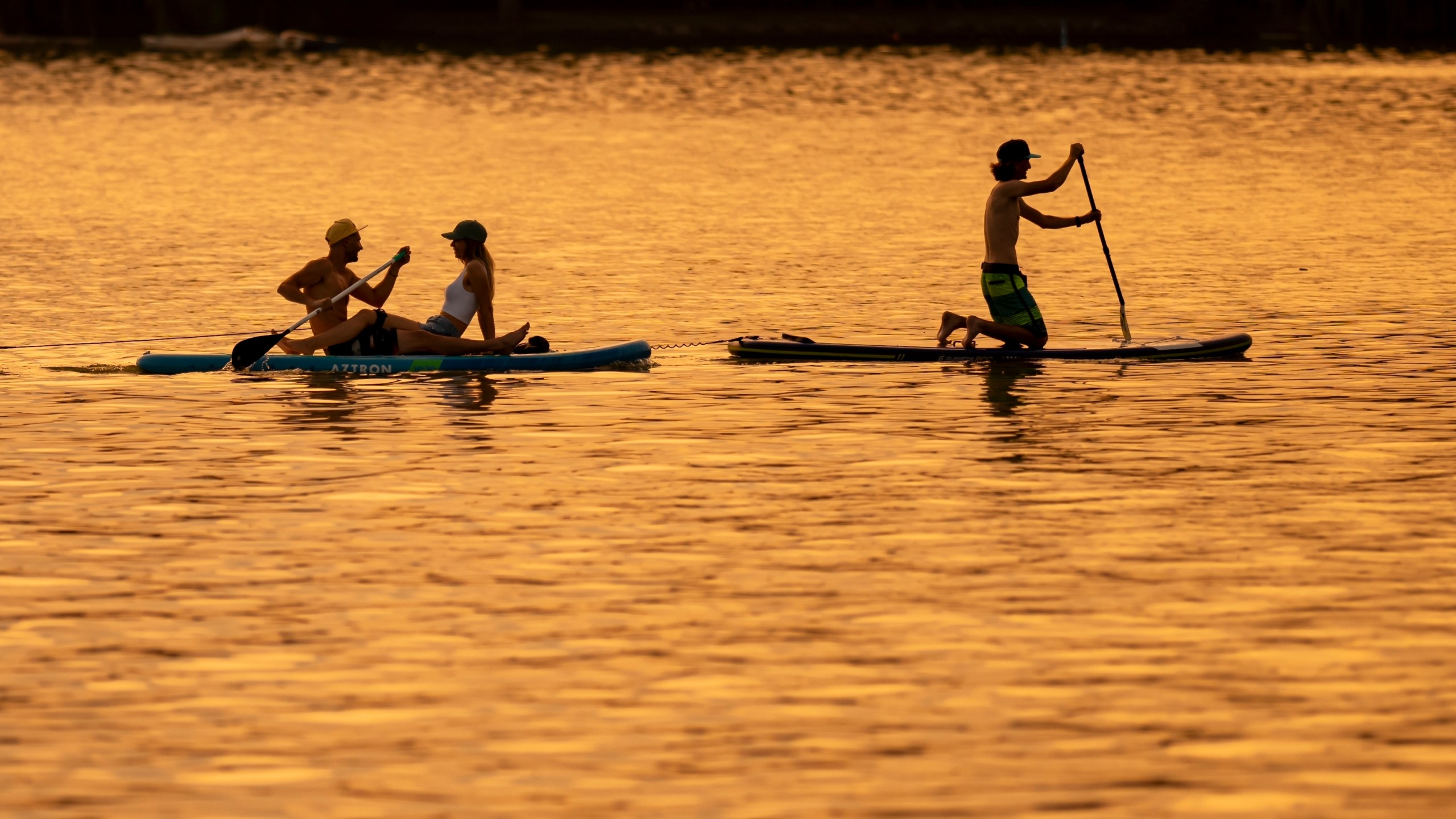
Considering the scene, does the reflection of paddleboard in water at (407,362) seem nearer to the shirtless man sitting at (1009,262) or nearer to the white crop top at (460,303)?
the white crop top at (460,303)

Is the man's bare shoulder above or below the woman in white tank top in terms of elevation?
above

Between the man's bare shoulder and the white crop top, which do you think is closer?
the white crop top

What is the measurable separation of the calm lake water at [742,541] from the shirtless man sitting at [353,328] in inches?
10.3

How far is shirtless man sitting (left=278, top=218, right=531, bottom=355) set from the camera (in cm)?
1731

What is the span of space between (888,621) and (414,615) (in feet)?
6.53

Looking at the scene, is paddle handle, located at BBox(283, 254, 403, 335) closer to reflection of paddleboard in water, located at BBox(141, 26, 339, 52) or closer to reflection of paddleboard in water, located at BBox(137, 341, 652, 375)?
reflection of paddleboard in water, located at BBox(137, 341, 652, 375)

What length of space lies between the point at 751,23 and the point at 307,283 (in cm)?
6354

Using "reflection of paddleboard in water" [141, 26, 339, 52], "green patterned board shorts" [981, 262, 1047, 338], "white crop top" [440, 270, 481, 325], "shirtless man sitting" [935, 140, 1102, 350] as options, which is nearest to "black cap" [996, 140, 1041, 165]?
"shirtless man sitting" [935, 140, 1102, 350]

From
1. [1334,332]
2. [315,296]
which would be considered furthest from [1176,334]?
[315,296]

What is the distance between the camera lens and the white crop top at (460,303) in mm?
17478

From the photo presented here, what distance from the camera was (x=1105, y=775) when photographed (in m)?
8.24

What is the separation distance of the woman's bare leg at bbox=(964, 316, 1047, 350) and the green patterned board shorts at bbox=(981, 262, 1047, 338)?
0.04 m

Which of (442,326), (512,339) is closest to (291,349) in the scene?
(442,326)

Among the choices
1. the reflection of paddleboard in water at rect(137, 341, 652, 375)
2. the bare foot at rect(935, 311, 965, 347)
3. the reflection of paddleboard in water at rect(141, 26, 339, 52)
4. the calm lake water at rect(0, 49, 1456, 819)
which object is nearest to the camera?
the calm lake water at rect(0, 49, 1456, 819)
